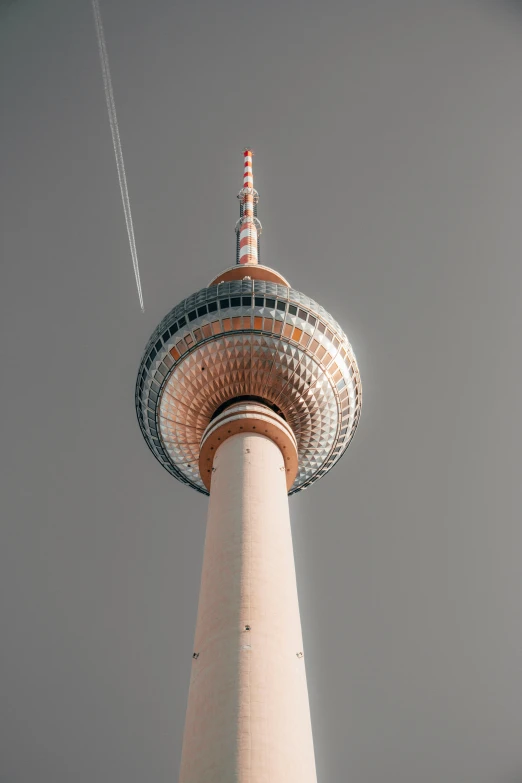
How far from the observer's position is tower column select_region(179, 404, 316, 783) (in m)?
17.2

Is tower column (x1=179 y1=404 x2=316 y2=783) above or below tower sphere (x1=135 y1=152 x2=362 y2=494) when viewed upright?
below

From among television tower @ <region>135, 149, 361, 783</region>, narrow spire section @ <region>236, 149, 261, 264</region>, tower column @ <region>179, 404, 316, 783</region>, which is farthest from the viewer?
narrow spire section @ <region>236, 149, 261, 264</region>

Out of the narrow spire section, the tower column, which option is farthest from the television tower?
the narrow spire section

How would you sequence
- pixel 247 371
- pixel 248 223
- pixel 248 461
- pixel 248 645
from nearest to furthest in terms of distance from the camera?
pixel 248 645
pixel 248 461
pixel 247 371
pixel 248 223

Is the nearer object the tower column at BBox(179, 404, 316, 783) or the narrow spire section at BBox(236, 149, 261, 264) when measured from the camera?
the tower column at BBox(179, 404, 316, 783)

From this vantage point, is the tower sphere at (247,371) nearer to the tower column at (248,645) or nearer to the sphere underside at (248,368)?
the sphere underside at (248,368)

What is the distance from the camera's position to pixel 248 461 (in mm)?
27844

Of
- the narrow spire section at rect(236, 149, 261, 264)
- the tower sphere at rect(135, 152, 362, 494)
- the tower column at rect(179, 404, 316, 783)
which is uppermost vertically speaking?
the narrow spire section at rect(236, 149, 261, 264)

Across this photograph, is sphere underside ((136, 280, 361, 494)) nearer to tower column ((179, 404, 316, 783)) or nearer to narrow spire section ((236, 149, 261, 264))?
tower column ((179, 404, 316, 783))

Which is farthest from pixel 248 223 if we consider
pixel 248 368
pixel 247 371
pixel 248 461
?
pixel 248 461

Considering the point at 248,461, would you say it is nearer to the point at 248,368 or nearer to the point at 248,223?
the point at 248,368

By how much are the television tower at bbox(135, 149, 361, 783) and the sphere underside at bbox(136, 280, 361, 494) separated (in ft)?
0.23

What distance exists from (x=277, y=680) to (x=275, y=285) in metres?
23.3

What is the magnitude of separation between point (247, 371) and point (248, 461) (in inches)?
276
